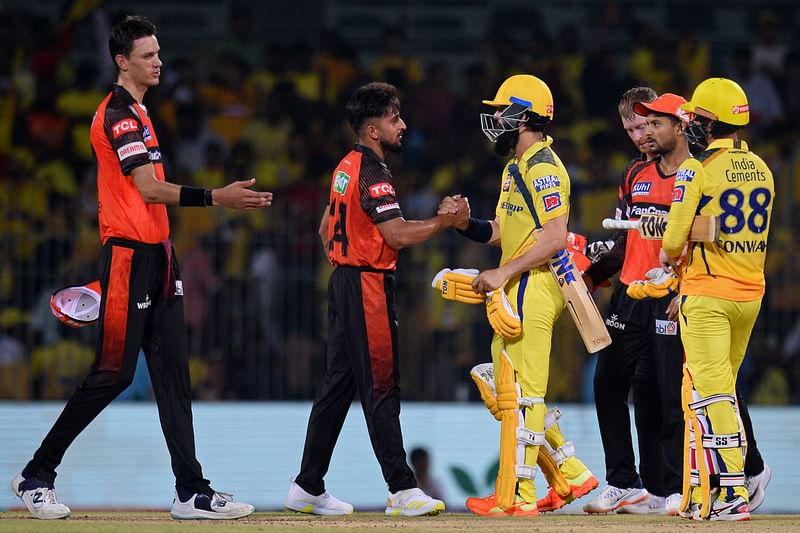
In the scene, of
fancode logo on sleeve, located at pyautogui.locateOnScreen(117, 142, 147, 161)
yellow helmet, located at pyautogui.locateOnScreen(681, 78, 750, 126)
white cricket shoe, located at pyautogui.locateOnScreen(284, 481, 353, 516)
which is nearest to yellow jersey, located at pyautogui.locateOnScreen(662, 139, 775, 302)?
yellow helmet, located at pyautogui.locateOnScreen(681, 78, 750, 126)

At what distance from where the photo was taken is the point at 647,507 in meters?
8.20

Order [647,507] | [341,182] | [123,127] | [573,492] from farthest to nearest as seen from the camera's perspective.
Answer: [647,507] < [573,492] < [341,182] < [123,127]

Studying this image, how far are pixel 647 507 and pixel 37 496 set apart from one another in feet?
11.8

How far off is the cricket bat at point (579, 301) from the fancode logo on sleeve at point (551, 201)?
0.29 metres

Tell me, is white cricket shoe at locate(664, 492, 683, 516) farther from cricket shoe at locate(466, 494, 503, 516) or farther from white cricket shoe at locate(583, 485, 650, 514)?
cricket shoe at locate(466, 494, 503, 516)

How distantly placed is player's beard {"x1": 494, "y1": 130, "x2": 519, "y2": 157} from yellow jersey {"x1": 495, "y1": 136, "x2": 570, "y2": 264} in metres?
0.07

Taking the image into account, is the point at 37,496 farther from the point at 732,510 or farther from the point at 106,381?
the point at 732,510

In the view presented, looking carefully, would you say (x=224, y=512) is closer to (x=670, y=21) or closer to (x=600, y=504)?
(x=600, y=504)

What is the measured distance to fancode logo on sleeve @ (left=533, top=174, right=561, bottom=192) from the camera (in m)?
7.54

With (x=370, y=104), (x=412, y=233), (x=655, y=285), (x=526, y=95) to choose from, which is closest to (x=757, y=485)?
(x=655, y=285)

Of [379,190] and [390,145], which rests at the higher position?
[390,145]

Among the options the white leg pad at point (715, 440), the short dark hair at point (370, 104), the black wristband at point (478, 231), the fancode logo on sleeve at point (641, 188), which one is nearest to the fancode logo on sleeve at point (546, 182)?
the black wristband at point (478, 231)

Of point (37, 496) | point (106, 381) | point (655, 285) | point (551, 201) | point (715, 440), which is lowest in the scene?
point (37, 496)

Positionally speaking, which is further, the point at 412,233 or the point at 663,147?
the point at 663,147
